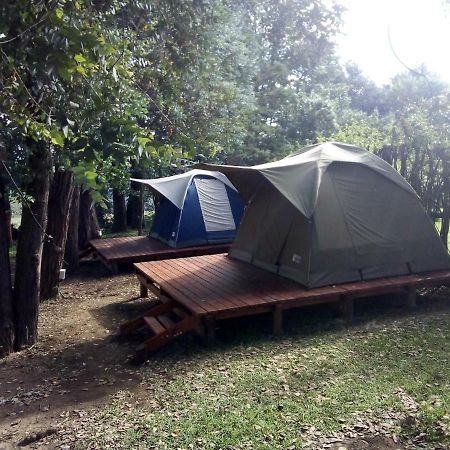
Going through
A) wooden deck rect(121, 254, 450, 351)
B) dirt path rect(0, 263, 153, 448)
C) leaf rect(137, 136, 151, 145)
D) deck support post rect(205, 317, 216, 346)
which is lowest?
dirt path rect(0, 263, 153, 448)

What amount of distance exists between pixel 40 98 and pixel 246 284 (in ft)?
11.3

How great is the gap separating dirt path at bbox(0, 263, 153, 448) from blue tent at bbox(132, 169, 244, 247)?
8.77ft

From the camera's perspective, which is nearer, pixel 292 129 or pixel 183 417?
pixel 183 417

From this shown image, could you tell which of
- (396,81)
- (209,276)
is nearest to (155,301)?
(209,276)

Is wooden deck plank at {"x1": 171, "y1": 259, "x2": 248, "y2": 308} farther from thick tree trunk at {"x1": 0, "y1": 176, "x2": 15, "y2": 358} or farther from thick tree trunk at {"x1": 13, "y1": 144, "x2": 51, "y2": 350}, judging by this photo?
thick tree trunk at {"x1": 0, "y1": 176, "x2": 15, "y2": 358}

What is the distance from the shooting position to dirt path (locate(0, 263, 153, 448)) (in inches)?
177

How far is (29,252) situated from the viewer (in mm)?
6188

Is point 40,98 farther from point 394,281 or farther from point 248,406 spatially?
point 394,281

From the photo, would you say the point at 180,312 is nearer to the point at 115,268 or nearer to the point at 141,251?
the point at 115,268

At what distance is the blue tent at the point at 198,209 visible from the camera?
35.6ft

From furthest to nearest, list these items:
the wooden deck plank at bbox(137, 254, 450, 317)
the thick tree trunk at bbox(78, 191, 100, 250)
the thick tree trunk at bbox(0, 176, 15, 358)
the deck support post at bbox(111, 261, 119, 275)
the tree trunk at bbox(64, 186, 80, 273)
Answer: the thick tree trunk at bbox(78, 191, 100, 250) < the tree trunk at bbox(64, 186, 80, 273) < the deck support post at bbox(111, 261, 119, 275) < the thick tree trunk at bbox(0, 176, 15, 358) < the wooden deck plank at bbox(137, 254, 450, 317)

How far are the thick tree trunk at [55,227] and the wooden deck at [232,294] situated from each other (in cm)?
172

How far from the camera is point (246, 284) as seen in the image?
6691 mm

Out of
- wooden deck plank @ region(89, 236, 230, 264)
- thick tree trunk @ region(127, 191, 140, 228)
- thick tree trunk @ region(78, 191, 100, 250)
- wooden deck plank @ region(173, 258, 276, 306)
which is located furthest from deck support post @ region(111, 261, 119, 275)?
thick tree trunk @ region(127, 191, 140, 228)
